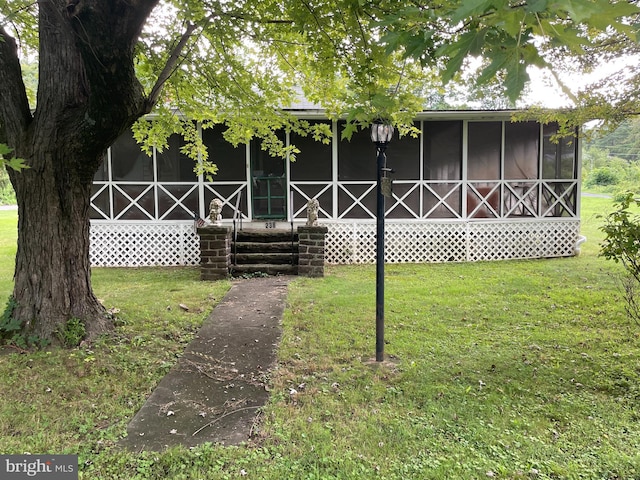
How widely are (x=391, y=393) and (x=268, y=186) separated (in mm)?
7457

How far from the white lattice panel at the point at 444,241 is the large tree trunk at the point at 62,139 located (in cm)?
611

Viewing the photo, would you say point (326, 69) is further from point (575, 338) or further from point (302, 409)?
point (575, 338)

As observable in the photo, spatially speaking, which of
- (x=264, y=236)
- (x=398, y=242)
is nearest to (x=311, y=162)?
(x=264, y=236)

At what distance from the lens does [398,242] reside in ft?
32.9

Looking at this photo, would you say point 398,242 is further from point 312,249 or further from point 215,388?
point 215,388

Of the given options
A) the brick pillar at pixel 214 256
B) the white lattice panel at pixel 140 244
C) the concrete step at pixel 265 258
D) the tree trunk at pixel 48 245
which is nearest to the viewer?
the tree trunk at pixel 48 245

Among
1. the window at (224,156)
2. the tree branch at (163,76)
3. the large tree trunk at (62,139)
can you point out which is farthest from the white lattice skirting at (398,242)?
the tree branch at (163,76)

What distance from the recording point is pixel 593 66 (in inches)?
256

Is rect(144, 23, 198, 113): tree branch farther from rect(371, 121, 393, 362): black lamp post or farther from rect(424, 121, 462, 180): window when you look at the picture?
rect(424, 121, 462, 180): window

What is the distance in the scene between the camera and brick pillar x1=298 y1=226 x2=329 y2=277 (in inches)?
327

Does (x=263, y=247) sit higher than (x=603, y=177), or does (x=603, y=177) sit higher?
(x=603, y=177)

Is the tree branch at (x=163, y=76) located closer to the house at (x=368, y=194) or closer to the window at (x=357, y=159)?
the house at (x=368, y=194)

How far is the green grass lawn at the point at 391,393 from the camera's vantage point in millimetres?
2551

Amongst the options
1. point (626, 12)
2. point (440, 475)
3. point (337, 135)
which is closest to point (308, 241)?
point (337, 135)
